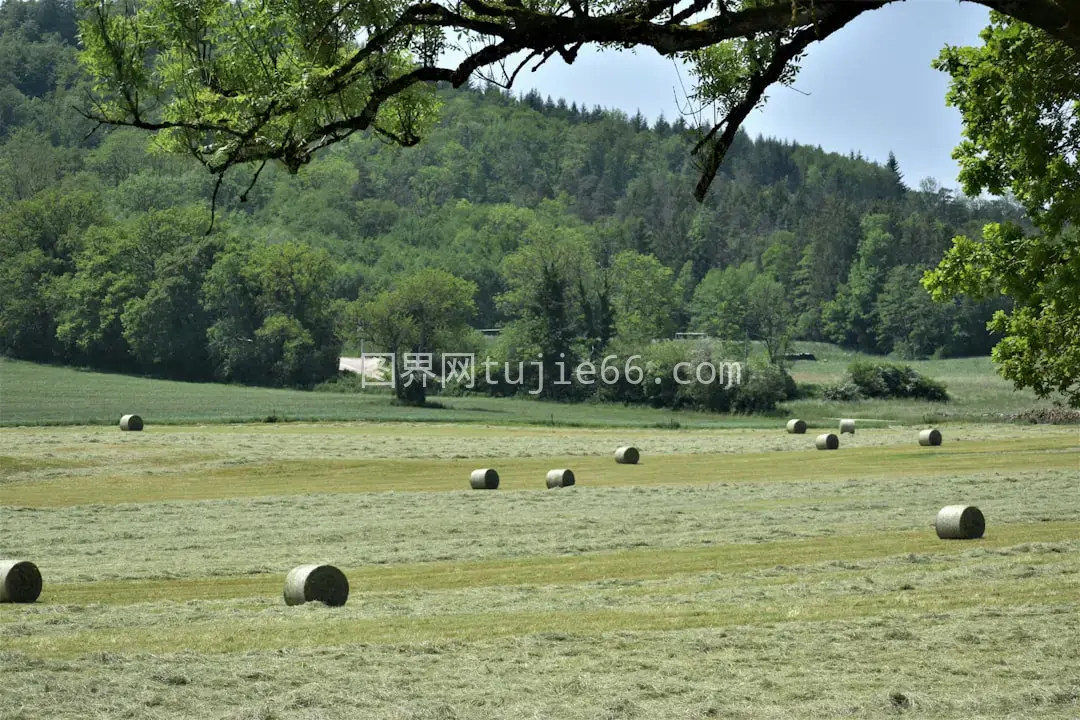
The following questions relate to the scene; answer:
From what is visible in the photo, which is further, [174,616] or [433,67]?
[174,616]

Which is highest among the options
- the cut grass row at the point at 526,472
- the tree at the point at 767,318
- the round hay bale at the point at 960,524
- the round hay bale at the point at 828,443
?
the tree at the point at 767,318

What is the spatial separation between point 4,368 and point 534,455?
5931 centimetres

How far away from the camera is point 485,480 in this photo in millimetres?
34688

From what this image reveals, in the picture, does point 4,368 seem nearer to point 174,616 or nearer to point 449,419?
point 449,419

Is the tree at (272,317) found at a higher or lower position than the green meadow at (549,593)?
higher

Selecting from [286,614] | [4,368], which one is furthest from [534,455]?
[4,368]

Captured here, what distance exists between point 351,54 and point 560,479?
24.8 m

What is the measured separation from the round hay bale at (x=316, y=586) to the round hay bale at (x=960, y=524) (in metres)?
10.2

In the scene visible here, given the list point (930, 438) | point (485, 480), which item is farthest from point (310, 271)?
point (485, 480)

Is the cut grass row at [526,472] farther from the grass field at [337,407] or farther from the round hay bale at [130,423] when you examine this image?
the grass field at [337,407]

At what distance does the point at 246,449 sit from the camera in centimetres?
4588

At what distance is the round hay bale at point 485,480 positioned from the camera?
114 ft

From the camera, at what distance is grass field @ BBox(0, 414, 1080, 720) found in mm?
10688

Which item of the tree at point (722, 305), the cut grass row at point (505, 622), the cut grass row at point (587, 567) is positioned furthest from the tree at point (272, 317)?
the cut grass row at point (505, 622)
